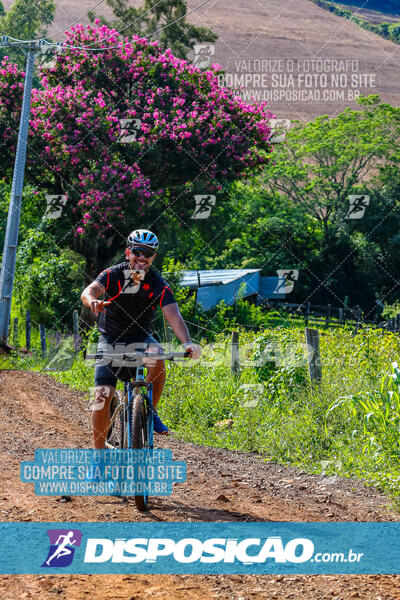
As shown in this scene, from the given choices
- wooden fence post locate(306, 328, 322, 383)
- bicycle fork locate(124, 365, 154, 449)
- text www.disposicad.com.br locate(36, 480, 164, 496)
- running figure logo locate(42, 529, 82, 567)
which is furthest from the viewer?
wooden fence post locate(306, 328, 322, 383)

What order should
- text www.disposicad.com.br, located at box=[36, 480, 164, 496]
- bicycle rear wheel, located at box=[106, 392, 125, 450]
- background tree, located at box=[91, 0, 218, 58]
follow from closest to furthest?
text www.disposicad.com.br, located at box=[36, 480, 164, 496], bicycle rear wheel, located at box=[106, 392, 125, 450], background tree, located at box=[91, 0, 218, 58]

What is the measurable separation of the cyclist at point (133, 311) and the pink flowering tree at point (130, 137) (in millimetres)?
12487

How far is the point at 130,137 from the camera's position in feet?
62.2

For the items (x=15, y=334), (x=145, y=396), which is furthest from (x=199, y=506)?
(x=15, y=334)

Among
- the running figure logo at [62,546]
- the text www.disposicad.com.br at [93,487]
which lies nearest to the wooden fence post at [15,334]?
the text www.disposicad.com.br at [93,487]

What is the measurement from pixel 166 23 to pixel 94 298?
37.1 meters

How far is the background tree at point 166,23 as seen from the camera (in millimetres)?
38375

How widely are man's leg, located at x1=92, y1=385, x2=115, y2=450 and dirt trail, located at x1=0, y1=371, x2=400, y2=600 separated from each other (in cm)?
48

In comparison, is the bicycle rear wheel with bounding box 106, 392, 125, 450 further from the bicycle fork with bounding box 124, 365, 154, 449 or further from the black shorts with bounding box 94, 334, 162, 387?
the bicycle fork with bounding box 124, 365, 154, 449

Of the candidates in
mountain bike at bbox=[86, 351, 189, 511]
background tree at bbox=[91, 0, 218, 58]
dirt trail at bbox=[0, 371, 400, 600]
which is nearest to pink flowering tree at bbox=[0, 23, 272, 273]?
dirt trail at bbox=[0, 371, 400, 600]

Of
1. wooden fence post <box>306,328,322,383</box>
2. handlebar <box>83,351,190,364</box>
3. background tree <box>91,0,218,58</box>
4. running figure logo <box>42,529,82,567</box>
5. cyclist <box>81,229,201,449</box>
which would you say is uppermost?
background tree <box>91,0,218,58</box>

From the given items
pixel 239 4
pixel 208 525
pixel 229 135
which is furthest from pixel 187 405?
pixel 239 4

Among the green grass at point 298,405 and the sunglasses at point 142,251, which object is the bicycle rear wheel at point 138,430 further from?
the green grass at point 298,405

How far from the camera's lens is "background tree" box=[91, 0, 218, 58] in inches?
1511
